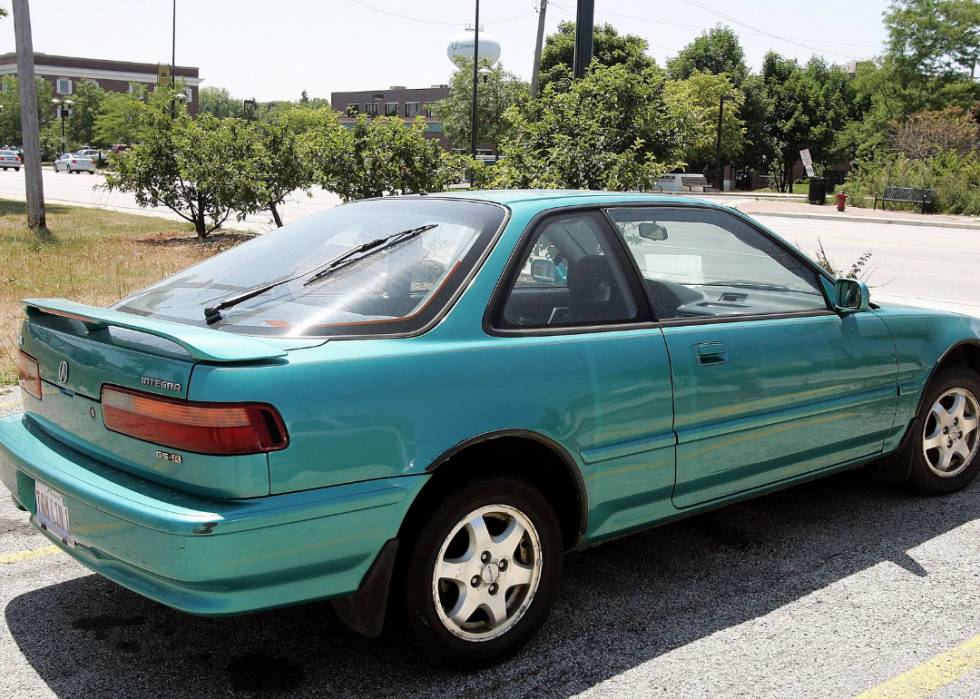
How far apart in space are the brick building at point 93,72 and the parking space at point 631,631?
4447 inches

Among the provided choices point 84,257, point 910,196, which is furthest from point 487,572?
point 910,196

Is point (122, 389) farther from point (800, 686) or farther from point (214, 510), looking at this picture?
point (800, 686)

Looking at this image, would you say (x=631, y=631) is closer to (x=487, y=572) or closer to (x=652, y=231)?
(x=487, y=572)

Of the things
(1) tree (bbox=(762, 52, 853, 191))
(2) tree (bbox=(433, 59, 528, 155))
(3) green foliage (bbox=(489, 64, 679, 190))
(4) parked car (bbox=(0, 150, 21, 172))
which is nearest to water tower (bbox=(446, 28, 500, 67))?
(2) tree (bbox=(433, 59, 528, 155))

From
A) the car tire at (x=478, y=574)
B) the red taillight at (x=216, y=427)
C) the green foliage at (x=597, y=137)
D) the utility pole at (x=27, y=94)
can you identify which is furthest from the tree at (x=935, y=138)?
the red taillight at (x=216, y=427)

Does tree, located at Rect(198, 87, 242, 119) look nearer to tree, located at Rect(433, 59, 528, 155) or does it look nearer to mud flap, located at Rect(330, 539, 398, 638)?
tree, located at Rect(433, 59, 528, 155)

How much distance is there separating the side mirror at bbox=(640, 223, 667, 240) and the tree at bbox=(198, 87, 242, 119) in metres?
153

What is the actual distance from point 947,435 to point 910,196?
1243 inches

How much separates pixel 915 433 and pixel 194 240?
53.4ft

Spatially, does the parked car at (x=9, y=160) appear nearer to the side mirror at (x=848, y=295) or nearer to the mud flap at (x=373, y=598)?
the side mirror at (x=848, y=295)

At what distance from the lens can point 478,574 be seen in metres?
2.98

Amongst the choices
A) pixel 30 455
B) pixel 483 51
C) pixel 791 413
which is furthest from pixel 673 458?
pixel 483 51

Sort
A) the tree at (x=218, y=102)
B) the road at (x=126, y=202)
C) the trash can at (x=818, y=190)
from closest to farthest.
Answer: the road at (x=126, y=202) → the trash can at (x=818, y=190) → the tree at (x=218, y=102)

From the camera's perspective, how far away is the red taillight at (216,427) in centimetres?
250
